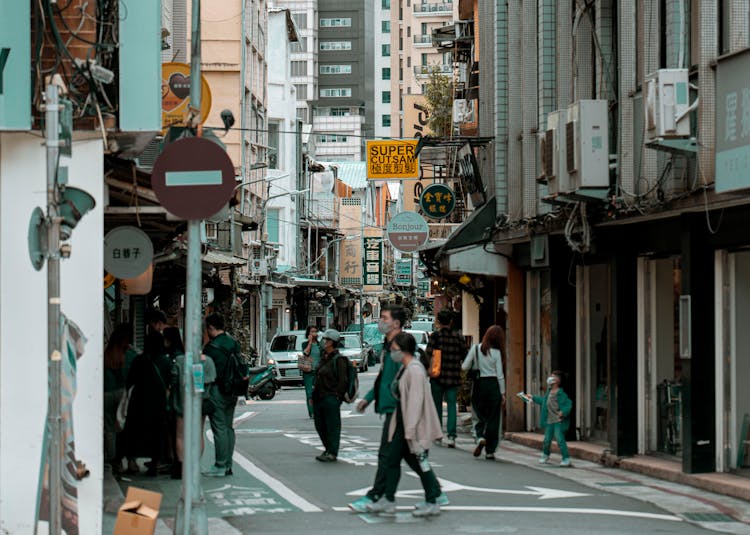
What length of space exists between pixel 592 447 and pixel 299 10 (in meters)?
129

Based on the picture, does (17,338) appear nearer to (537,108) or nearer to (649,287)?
(649,287)

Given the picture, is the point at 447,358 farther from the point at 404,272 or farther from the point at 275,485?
the point at 404,272

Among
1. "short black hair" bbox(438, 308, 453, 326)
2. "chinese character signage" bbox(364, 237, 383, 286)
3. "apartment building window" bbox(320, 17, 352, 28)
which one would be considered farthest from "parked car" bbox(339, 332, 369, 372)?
"apartment building window" bbox(320, 17, 352, 28)

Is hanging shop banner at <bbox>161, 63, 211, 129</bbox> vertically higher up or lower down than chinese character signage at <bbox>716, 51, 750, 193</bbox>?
higher up

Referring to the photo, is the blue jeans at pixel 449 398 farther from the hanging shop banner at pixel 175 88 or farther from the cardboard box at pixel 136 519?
the cardboard box at pixel 136 519

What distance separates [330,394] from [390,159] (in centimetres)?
1688

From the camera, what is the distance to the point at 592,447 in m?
19.5

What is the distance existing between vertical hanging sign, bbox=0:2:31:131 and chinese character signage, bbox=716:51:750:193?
6.91 m

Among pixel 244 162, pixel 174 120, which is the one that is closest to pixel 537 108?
pixel 174 120

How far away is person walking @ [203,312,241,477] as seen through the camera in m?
15.5

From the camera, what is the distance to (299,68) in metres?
147

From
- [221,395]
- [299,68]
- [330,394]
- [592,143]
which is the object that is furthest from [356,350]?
[299,68]

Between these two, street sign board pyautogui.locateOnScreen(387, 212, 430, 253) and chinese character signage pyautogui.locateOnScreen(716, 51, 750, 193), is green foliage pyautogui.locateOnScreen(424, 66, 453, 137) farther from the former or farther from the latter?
chinese character signage pyautogui.locateOnScreen(716, 51, 750, 193)

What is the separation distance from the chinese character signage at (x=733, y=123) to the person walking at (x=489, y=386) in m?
5.64
